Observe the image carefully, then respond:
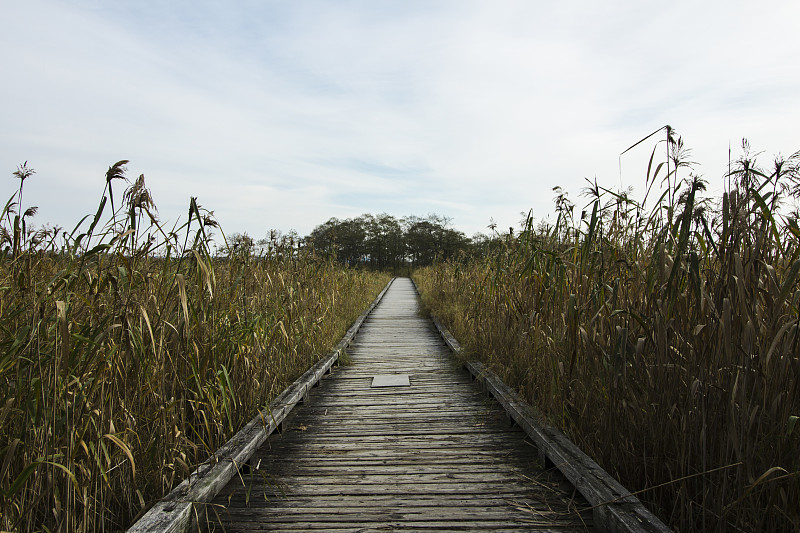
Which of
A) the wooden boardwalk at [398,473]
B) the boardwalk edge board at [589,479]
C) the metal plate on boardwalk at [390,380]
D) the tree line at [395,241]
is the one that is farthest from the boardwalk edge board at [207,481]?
the tree line at [395,241]

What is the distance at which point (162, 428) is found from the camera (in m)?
2.22

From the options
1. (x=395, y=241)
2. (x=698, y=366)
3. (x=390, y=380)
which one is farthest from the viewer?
(x=395, y=241)

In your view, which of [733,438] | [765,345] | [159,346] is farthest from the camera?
[159,346]

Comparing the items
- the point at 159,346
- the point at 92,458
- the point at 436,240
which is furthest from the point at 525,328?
the point at 436,240

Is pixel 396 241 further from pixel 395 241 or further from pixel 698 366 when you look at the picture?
pixel 698 366

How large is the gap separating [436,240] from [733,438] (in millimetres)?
56080

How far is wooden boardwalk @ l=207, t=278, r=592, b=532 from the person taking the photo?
2174mm

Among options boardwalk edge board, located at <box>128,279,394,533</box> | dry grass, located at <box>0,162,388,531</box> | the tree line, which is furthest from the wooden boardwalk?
the tree line

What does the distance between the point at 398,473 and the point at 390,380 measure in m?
2.27

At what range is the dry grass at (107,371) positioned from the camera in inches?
65.8

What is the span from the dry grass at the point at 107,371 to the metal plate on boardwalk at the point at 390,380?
5.36 feet

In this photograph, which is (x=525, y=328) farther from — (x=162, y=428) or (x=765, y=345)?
(x=162, y=428)

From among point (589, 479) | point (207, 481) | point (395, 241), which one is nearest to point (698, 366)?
point (589, 479)

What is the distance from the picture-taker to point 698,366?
197 centimetres
